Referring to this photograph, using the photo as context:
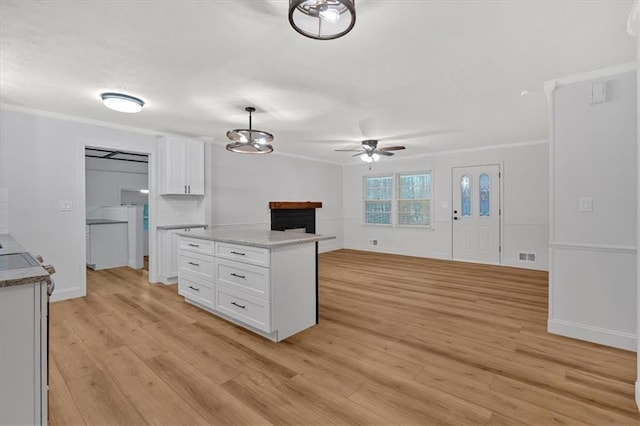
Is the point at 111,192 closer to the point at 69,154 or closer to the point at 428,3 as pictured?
the point at 69,154

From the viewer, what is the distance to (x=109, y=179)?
8.08 metres

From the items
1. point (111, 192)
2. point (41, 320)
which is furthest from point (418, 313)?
point (111, 192)

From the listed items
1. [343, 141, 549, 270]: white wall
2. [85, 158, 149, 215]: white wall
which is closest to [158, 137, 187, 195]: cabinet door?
[85, 158, 149, 215]: white wall

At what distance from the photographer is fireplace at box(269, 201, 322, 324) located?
21.8 ft

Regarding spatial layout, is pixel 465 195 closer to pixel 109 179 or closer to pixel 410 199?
pixel 410 199

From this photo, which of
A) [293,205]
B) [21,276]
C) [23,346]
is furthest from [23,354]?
[293,205]

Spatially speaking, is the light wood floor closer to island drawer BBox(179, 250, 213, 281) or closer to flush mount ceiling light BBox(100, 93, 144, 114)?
island drawer BBox(179, 250, 213, 281)

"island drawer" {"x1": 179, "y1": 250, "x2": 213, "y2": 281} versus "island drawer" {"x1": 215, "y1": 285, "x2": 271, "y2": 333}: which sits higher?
"island drawer" {"x1": 179, "y1": 250, "x2": 213, "y2": 281}

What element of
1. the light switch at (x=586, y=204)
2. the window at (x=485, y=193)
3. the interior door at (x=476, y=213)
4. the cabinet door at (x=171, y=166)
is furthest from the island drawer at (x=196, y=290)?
the window at (x=485, y=193)

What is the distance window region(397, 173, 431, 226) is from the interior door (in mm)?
620

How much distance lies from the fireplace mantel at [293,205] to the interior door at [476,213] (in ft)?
10.0

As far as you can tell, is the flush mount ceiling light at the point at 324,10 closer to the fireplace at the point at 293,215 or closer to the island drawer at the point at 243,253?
the island drawer at the point at 243,253

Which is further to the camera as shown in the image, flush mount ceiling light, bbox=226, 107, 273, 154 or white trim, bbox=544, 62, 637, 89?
flush mount ceiling light, bbox=226, 107, 273, 154

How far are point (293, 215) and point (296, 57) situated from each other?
192 inches
